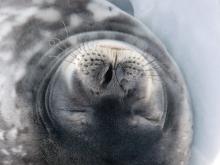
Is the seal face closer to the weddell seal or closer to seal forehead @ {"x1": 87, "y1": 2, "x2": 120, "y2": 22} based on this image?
the weddell seal

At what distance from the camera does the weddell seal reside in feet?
6.57

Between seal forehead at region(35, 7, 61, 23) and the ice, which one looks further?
the ice

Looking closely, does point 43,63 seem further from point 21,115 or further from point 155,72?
point 155,72

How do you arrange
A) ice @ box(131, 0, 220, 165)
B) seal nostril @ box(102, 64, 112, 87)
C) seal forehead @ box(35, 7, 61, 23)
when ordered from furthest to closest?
ice @ box(131, 0, 220, 165)
seal forehead @ box(35, 7, 61, 23)
seal nostril @ box(102, 64, 112, 87)

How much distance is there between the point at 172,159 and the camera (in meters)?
2.27

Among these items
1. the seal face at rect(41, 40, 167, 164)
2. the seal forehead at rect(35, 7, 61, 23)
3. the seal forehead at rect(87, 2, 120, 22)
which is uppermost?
the seal forehead at rect(87, 2, 120, 22)

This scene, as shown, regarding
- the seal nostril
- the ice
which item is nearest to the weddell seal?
the seal nostril

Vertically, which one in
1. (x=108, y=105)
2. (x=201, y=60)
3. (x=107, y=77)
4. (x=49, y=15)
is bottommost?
(x=108, y=105)

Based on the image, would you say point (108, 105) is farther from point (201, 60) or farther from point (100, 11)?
point (201, 60)

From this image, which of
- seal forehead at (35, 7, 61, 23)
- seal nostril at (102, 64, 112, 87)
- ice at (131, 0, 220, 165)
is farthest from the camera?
ice at (131, 0, 220, 165)

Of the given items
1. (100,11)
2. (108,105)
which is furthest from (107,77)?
(100,11)

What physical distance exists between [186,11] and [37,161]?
115 cm

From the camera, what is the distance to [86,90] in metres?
1.99

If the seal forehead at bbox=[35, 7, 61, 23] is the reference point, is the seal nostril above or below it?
below
